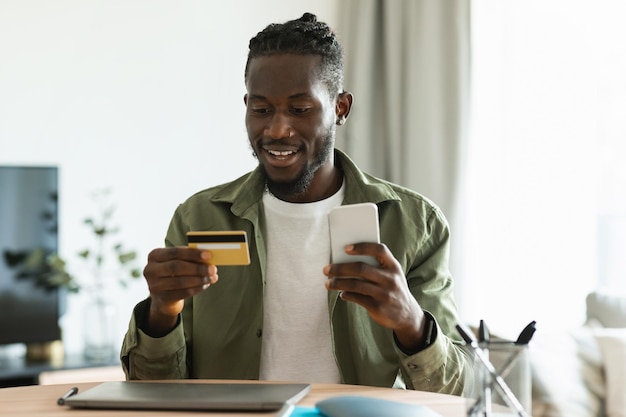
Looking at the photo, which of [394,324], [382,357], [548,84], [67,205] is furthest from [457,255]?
[394,324]

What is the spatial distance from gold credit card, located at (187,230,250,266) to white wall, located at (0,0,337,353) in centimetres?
207

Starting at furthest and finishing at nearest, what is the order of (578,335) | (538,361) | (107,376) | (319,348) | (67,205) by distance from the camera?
(67,205) → (107,376) → (578,335) → (319,348) → (538,361)

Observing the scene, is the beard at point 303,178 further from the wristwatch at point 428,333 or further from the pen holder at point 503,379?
the pen holder at point 503,379

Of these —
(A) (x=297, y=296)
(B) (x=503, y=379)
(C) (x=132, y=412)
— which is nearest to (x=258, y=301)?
(A) (x=297, y=296)

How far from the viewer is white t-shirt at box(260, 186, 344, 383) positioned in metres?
1.81

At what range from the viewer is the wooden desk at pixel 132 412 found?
1.24 m

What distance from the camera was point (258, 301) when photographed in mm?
1853

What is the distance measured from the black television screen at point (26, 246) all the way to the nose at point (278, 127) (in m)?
1.64

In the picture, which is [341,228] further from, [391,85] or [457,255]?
[391,85]

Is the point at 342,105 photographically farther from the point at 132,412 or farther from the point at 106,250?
the point at 106,250

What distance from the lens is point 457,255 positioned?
11.7 ft

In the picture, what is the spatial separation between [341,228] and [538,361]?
415mm

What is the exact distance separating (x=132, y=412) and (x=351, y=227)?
1.44ft

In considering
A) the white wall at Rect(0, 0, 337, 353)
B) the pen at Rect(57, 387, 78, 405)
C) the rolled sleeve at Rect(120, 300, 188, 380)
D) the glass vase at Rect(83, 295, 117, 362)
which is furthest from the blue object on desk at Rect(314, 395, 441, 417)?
the white wall at Rect(0, 0, 337, 353)
